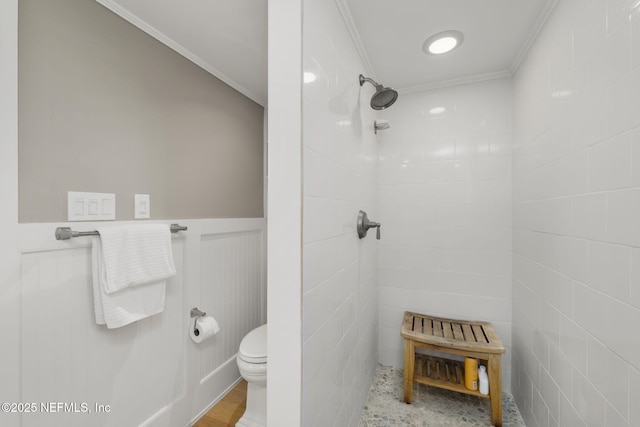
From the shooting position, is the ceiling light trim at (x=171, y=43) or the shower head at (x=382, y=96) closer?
the ceiling light trim at (x=171, y=43)

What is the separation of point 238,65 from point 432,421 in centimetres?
248

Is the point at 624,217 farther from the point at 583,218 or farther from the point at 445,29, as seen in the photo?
the point at 445,29

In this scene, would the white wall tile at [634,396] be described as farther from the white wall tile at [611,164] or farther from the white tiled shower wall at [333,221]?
the white tiled shower wall at [333,221]

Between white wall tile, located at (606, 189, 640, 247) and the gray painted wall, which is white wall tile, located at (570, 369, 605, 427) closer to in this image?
white wall tile, located at (606, 189, 640, 247)

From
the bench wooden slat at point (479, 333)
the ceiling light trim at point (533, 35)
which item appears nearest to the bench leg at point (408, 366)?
the bench wooden slat at point (479, 333)

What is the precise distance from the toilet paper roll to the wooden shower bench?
118 centimetres

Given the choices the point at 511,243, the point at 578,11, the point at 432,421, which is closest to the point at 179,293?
the point at 432,421

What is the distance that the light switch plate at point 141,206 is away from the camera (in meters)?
1.38

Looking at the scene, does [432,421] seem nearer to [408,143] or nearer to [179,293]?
[179,293]

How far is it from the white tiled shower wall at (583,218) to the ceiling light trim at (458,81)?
0.28m

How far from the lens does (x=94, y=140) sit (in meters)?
1.22

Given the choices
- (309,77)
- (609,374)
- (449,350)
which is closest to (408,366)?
(449,350)

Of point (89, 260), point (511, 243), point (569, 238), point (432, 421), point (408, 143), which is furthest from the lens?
point (408, 143)

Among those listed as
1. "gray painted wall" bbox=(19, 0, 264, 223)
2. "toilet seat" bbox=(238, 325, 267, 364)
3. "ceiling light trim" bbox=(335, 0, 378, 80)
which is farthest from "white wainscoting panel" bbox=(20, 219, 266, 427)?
"ceiling light trim" bbox=(335, 0, 378, 80)
